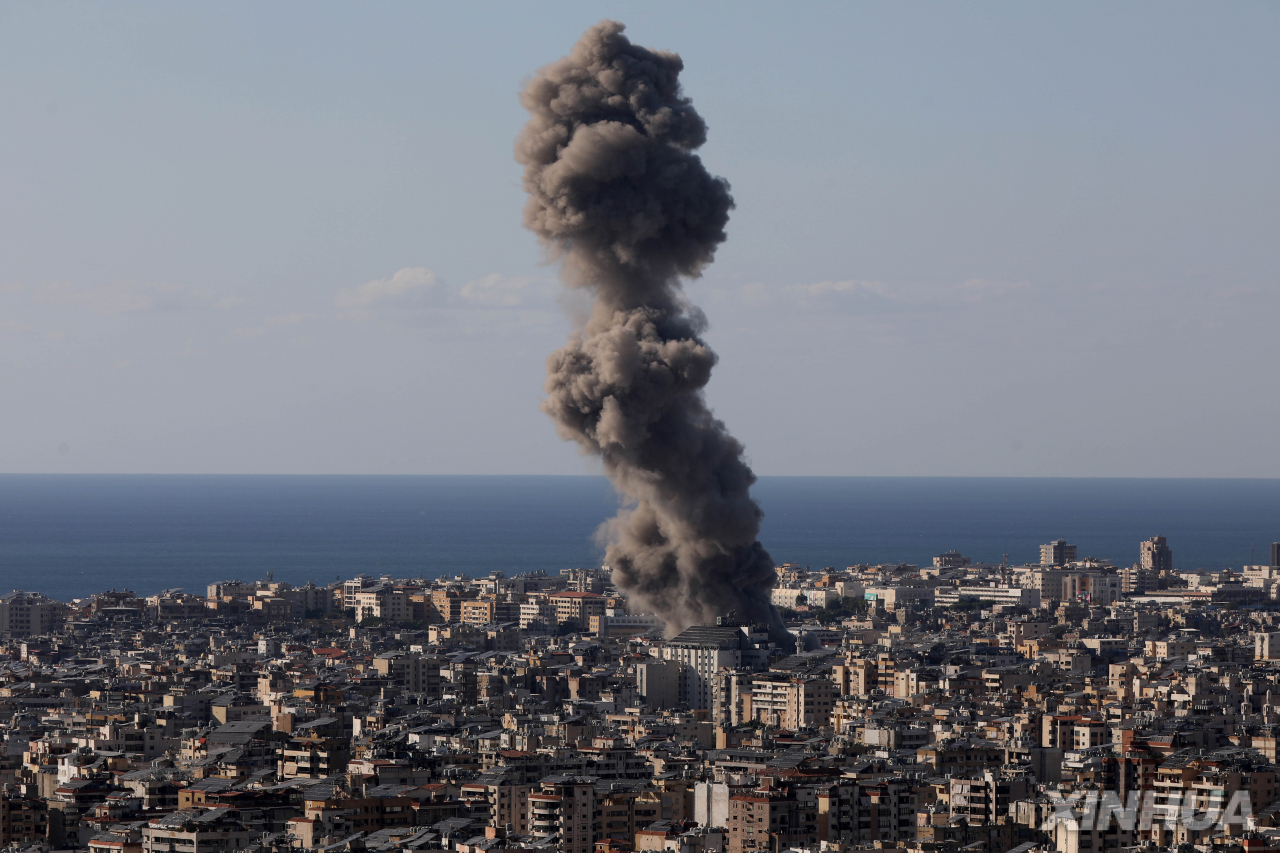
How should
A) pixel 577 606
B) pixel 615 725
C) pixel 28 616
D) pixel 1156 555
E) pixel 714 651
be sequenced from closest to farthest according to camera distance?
pixel 615 725
pixel 714 651
pixel 28 616
pixel 577 606
pixel 1156 555

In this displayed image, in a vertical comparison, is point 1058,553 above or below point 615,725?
above

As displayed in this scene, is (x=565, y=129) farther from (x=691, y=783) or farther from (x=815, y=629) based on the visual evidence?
(x=815, y=629)

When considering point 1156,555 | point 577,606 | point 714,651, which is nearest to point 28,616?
point 577,606

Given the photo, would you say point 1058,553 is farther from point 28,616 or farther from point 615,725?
point 615,725

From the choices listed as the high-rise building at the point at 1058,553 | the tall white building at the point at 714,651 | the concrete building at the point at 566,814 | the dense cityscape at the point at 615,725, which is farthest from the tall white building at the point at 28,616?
the concrete building at the point at 566,814

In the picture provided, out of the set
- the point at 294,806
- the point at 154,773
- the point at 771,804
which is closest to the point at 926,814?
the point at 771,804

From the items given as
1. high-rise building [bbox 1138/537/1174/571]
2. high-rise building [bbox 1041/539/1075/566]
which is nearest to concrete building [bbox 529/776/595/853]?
high-rise building [bbox 1138/537/1174/571]

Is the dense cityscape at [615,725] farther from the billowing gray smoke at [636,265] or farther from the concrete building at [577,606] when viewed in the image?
the billowing gray smoke at [636,265]
